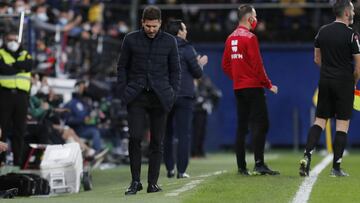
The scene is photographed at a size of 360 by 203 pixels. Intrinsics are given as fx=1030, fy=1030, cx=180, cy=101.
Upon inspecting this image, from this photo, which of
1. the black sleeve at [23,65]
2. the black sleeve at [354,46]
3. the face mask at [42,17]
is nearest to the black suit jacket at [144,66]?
the black sleeve at [354,46]

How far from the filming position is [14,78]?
15617mm

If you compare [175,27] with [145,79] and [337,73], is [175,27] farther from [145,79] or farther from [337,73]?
[145,79]

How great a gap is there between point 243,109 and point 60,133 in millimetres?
5853

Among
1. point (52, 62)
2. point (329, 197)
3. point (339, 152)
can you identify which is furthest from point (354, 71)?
point (52, 62)

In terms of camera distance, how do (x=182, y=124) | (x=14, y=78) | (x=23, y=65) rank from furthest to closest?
(x=14, y=78) < (x=23, y=65) < (x=182, y=124)

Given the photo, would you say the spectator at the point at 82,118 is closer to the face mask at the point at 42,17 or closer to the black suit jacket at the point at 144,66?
the face mask at the point at 42,17

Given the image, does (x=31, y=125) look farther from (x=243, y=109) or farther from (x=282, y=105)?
(x=282, y=105)

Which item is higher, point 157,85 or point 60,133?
point 157,85

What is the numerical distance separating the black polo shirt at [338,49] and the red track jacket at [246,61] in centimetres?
77

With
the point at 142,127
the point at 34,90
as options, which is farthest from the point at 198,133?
the point at 142,127

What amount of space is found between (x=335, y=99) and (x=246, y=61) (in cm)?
118

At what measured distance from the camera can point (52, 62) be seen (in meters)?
20.1

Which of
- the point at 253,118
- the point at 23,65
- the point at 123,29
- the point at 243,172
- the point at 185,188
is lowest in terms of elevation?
the point at 243,172

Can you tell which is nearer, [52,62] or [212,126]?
[52,62]
